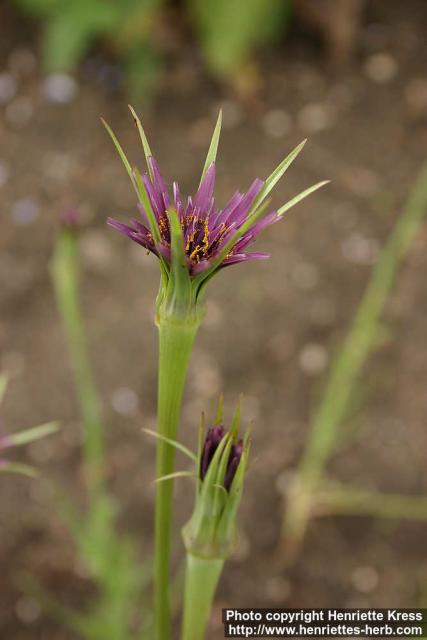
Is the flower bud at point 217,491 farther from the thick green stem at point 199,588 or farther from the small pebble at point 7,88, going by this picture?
the small pebble at point 7,88

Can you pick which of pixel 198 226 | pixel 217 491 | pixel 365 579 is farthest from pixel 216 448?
pixel 365 579

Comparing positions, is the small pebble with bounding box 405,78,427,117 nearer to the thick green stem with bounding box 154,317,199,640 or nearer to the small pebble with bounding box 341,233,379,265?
the small pebble with bounding box 341,233,379,265

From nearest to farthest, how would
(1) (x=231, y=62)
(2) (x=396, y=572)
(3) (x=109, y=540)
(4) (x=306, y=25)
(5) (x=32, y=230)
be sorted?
(3) (x=109, y=540) < (2) (x=396, y=572) < (5) (x=32, y=230) < (1) (x=231, y=62) < (4) (x=306, y=25)

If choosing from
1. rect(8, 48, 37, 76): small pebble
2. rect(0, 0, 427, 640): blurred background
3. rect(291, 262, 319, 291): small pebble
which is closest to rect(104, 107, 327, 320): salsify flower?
rect(0, 0, 427, 640): blurred background

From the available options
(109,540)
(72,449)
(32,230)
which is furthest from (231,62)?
(109,540)

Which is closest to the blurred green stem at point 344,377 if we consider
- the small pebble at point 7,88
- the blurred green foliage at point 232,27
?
the blurred green foliage at point 232,27

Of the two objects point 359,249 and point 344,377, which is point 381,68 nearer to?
point 359,249

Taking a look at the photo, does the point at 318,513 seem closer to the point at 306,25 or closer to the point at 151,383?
the point at 151,383
